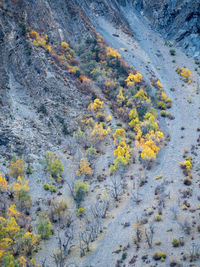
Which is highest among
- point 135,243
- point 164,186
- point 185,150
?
point 185,150

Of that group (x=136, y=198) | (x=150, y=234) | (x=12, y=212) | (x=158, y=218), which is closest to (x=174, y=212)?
(x=158, y=218)

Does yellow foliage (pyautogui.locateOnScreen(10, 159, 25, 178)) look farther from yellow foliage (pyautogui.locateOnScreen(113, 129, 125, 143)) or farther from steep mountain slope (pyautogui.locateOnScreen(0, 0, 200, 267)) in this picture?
yellow foliage (pyautogui.locateOnScreen(113, 129, 125, 143))

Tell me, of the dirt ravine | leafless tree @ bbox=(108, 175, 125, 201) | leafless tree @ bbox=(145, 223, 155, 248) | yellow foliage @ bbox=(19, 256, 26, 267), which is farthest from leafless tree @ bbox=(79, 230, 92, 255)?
leafless tree @ bbox=(108, 175, 125, 201)

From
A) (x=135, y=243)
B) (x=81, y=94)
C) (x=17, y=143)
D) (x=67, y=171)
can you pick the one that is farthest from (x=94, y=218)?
(x=81, y=94)

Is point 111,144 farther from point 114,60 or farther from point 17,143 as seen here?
point 114,60

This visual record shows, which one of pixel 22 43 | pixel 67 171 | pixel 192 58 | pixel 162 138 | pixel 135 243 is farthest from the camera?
pixel 192 58

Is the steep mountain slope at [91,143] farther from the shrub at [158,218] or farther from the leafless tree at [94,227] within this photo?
the shrub at [158,218]

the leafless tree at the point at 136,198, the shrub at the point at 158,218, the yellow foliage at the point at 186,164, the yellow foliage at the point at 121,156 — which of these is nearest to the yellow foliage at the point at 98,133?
the yellow foliage at the point at 121,156
